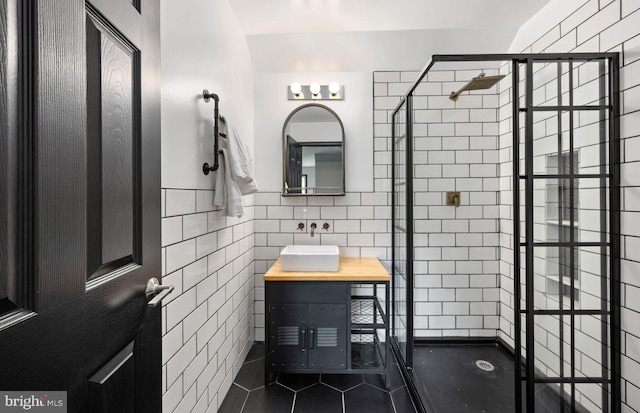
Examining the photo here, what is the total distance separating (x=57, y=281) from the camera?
57cm

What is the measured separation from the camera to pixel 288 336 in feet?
6.28

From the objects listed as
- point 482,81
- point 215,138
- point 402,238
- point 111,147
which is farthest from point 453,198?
Answer: point 111,147

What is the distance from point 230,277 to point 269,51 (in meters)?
1.83

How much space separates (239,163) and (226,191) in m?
0.18

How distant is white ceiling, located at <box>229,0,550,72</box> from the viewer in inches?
77.2

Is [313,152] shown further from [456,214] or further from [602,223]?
[602,223]

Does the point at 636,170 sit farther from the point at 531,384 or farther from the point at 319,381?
the point at 319,381

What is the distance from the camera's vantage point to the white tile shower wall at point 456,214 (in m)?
2.35

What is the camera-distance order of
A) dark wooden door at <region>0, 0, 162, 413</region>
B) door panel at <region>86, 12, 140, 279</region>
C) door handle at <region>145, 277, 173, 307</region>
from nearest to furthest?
dark wooden door at <region>0, 0, 162, 413</region> < door panel at <region>86, 12, 140, 279</region> < door handle at <region>145, 277, 173, 307</region>

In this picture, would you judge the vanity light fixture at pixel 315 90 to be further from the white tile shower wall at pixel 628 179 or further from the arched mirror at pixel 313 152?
the white tile shower wall at pixel 628 179

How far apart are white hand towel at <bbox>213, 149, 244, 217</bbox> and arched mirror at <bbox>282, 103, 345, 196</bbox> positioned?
33.8 inches

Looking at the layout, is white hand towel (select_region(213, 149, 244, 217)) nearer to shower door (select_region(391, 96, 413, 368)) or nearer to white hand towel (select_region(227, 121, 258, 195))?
white hand towel (select_region(227, 121, 258, 195))

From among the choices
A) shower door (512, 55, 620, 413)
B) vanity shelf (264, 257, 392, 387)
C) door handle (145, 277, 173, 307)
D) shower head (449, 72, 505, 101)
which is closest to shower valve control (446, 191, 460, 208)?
shower head (449, 72, 505, 101)

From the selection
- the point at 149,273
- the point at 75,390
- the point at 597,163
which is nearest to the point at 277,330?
the point at 149,273
